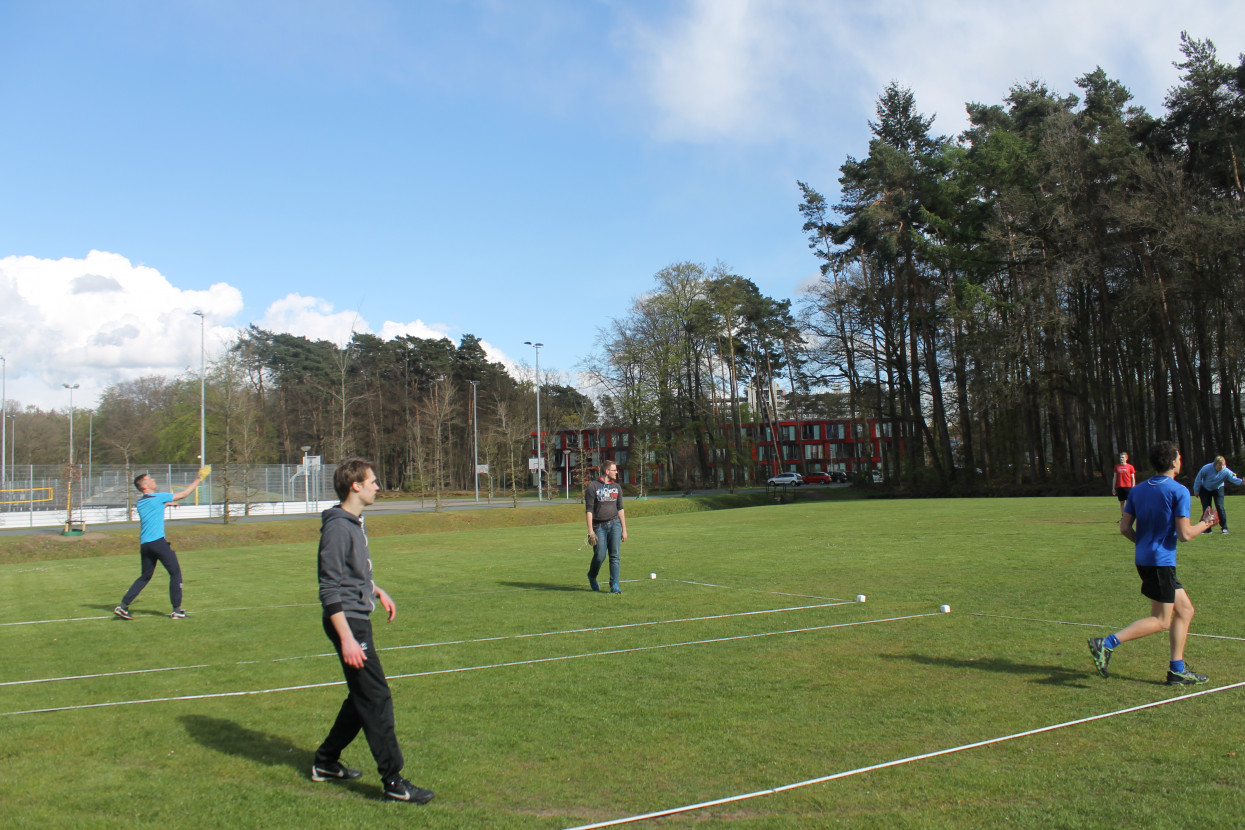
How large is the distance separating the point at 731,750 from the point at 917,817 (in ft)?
4.63

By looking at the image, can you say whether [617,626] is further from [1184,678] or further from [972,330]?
[972,330]

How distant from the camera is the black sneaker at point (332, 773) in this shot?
16.1ft

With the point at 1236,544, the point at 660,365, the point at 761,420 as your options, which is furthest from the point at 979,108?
the point at 1236,544

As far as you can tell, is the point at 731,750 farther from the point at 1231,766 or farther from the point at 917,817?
the point at 1231,766

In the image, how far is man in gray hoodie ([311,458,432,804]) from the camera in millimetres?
4578

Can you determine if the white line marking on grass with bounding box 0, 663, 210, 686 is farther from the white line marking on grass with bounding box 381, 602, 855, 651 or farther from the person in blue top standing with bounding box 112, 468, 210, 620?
the person in blue top standing with bounding box 112, 468, 210, 620

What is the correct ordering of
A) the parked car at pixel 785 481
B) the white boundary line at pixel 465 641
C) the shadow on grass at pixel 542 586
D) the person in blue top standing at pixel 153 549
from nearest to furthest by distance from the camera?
the white boundary line at pixel 465 641
the person in blue top standing at pixel 153 549
the shadow on grass at pixel 542 586
the parked car at pixel 785 481

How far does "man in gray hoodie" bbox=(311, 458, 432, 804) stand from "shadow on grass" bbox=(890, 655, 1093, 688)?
501 centimetres

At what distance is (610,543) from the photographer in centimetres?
1262

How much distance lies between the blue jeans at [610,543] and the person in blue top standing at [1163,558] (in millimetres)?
7101

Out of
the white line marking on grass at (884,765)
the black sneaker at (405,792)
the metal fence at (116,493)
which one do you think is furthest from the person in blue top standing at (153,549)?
the metal fence at (116,493)

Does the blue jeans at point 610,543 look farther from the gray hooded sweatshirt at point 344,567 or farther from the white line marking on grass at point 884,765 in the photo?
the gray hooded sweatshirt at point 344,567

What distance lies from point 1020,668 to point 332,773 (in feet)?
19.0

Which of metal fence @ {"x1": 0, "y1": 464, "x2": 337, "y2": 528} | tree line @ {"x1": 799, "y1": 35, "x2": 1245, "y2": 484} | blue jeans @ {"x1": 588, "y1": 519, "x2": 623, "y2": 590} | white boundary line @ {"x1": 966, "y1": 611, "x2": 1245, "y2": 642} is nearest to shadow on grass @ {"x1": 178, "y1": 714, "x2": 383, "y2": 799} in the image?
blue jeans @ {"x1": 588, "y1": 519, "x2": 623, "y2": 590}
